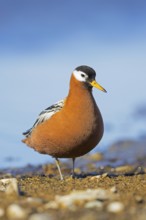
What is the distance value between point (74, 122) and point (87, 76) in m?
1.13

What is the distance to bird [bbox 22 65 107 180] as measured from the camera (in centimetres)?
1252

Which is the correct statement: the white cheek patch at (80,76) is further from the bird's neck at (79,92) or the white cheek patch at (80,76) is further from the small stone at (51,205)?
the small stone at (51,205)

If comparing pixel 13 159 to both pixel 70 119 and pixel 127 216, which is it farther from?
pixel 127 216

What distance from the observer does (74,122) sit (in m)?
12.5

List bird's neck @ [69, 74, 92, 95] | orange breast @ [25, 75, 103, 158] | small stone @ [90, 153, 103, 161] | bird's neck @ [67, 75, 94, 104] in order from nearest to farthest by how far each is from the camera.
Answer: orange breast @ [25, 75, 103, 158] → bird's neck @ [67, 75, 94, 104] → bird's neck @ [69, 74, 92, 95] → small stone @ [90, 153, 103, 161]

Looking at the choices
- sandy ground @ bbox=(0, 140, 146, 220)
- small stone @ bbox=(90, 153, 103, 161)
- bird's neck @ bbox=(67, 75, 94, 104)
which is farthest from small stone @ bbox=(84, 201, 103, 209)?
small stone @ bbox=(90, 153, 103, 161)

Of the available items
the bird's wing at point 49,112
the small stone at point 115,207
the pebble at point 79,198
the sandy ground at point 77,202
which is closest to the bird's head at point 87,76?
the bird's wing at point 49,112

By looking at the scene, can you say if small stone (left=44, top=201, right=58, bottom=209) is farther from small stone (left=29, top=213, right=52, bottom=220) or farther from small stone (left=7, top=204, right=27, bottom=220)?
small stone (left=29, top=213, right=52, bottom=220)

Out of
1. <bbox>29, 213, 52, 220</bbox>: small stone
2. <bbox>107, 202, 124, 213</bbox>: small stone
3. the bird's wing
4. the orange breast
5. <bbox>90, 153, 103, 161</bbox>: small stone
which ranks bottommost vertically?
<bbox>107, 202, 124, 213</bbox>: small stone

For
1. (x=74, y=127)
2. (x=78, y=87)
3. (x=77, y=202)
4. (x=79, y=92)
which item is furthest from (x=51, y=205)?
(x=78, y=87)

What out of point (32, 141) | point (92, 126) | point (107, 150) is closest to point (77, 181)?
point (92, 126)

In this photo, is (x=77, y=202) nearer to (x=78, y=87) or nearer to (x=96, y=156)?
(x=78, y=87)

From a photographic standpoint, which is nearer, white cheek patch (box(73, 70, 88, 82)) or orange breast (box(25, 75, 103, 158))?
orange breast (box(25, 75, 103, 158))

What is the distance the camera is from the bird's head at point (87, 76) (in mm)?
13125
